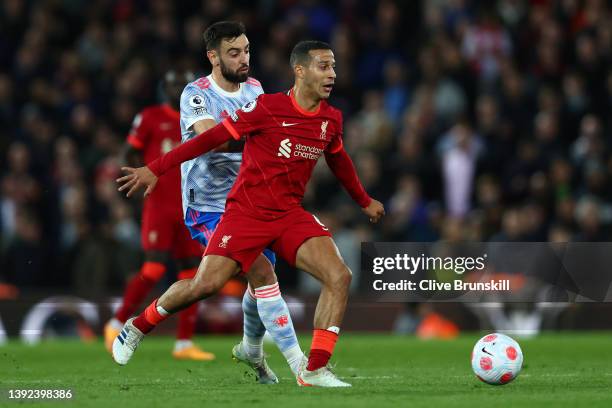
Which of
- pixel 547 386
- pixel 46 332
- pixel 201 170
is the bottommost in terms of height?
pixel 46 332

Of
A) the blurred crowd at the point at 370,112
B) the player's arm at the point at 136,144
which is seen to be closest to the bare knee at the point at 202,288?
the player's arm at the point at 136,144

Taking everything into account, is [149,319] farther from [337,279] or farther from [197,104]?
[197,104]

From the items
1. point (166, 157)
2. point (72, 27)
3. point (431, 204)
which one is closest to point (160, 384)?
point (166, 157)

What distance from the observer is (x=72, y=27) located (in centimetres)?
1950

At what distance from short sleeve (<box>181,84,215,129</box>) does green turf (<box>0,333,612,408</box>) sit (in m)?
1.74

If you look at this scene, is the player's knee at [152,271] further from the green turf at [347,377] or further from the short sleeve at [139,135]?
the short sleeve at [139,135]

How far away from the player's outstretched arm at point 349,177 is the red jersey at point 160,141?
301 cm

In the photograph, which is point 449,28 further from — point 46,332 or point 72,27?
point 46,332

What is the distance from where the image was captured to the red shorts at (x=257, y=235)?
8.48 meters

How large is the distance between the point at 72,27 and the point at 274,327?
1178 cm

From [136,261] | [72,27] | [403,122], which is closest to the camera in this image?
[136,261]

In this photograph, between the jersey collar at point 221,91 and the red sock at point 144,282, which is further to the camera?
the red sock at point 144,282

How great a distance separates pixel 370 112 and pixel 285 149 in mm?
8829

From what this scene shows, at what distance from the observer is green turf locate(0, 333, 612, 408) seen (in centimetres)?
781
